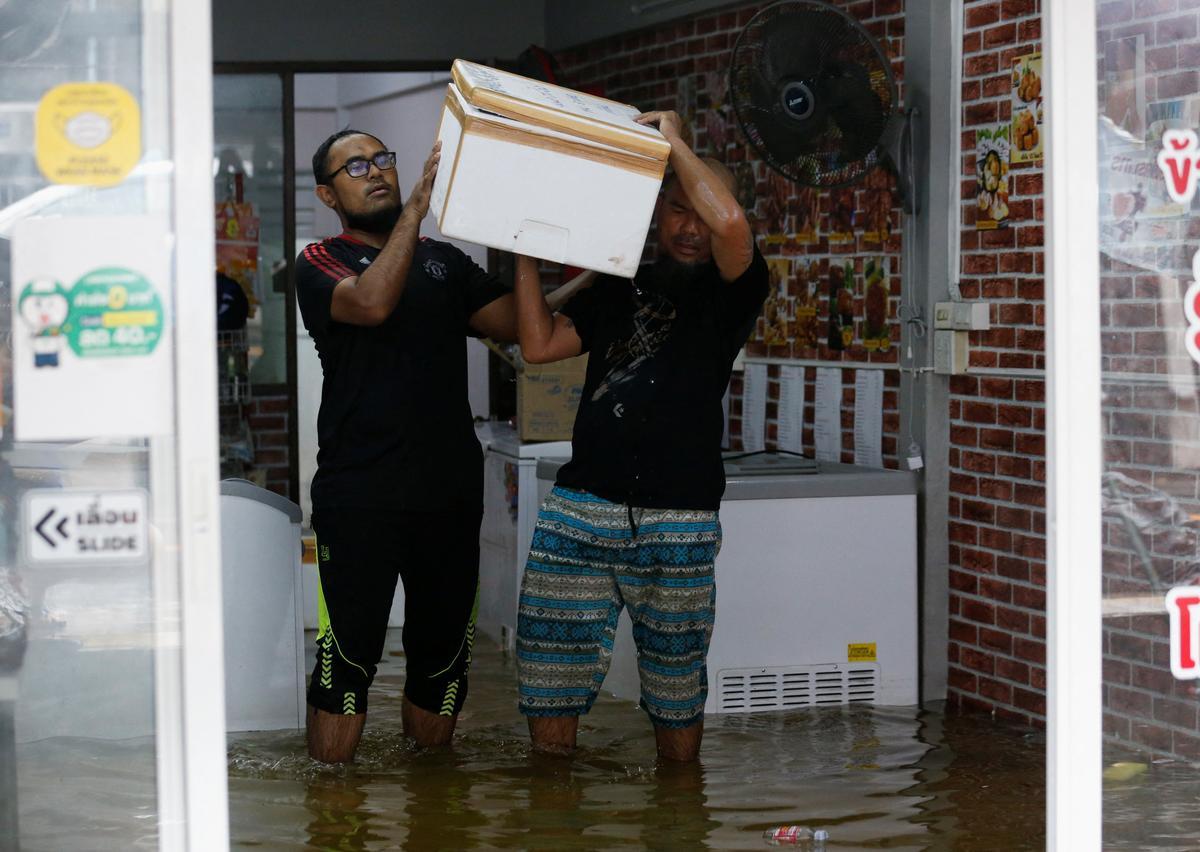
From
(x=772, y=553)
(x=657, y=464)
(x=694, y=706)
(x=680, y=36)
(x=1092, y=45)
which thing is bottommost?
(x=694, y=706)

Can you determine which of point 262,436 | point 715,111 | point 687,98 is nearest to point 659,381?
point 715,111

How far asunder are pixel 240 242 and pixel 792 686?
13.6 feet

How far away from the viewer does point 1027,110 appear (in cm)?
485

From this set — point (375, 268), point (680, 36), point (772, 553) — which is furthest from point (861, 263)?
point (375, 268)

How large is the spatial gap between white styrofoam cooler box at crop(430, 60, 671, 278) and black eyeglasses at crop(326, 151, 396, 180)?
73 cm

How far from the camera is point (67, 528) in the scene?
244 centimetres

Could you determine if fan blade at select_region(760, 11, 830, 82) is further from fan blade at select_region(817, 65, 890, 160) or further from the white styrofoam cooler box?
the white styrofoam cooler box

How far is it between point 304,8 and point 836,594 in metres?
4.27

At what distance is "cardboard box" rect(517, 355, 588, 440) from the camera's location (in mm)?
5969

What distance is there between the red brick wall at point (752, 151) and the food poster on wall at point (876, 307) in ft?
0.08

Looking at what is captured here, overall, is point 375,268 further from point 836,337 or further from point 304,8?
point 304,8

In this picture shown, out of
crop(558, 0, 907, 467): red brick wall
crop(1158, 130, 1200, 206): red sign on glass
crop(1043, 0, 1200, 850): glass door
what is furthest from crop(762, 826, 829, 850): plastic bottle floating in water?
crop(558, 0, 907, 467): red brick wall

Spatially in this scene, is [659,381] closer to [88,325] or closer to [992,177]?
[992,177]

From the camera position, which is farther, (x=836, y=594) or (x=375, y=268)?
(x=836, y=594)
